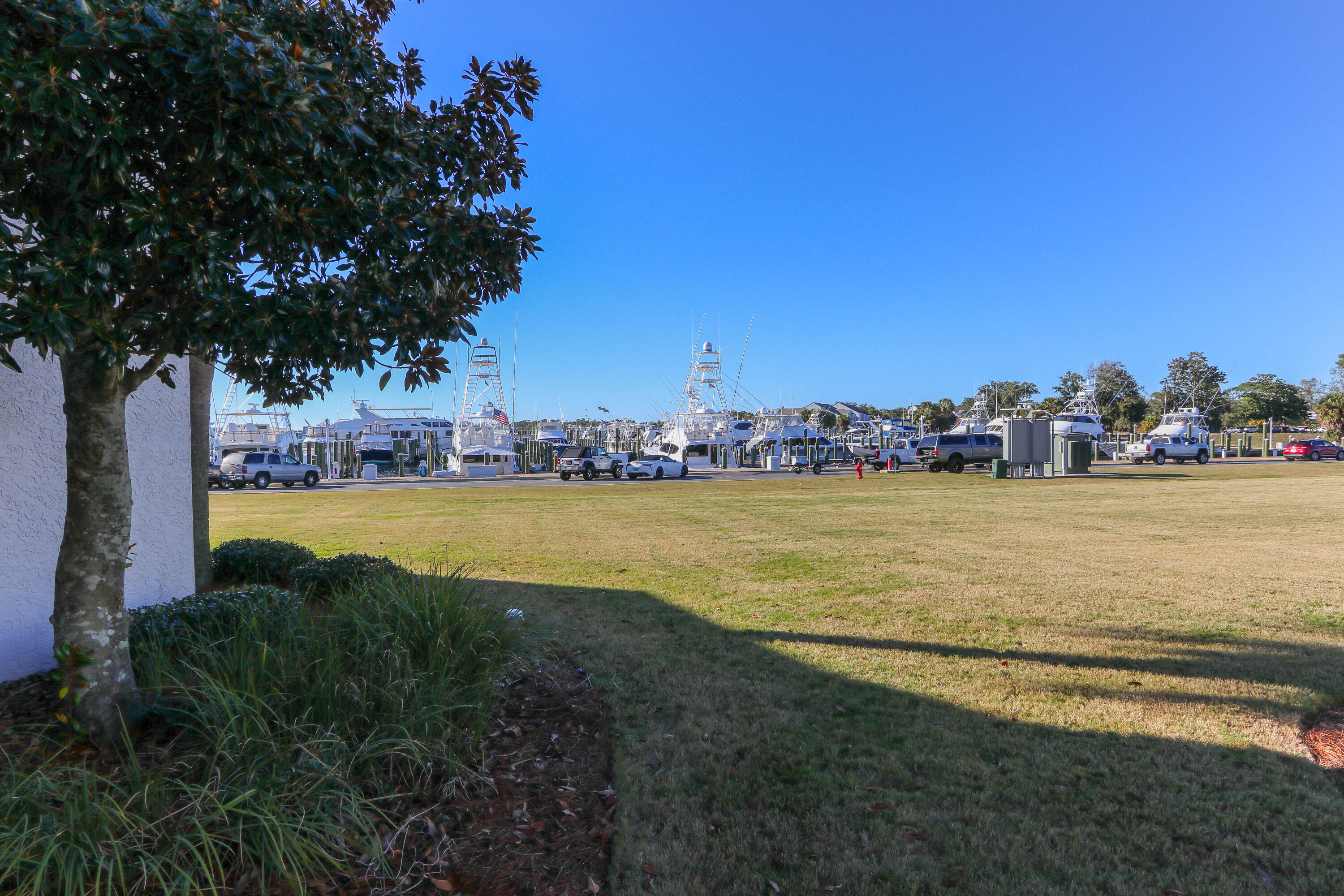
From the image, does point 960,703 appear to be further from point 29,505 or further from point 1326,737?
point 29,505

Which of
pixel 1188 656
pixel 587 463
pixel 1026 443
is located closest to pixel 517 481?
pixel 587 463

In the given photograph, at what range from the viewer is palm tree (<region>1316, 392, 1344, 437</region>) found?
219ft

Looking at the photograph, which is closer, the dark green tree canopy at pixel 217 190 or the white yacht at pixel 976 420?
the dark green tree canopy at pixel 217 190

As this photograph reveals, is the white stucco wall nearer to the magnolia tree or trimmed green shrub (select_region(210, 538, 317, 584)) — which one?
the magnolia tree

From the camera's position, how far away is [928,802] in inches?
139

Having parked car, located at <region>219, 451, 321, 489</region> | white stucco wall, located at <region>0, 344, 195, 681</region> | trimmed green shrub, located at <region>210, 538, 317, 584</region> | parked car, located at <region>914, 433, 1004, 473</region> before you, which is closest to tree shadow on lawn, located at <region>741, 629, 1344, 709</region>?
trimmed green shrub, located at <region>210, 538, 317, 584</region>

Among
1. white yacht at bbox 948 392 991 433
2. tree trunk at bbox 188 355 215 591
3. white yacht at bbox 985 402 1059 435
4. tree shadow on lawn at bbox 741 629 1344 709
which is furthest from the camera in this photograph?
white yacht at bbox 948 392 991 433

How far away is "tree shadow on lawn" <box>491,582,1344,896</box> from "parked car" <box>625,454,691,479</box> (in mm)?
32478

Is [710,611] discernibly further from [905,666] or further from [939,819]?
[939,819]

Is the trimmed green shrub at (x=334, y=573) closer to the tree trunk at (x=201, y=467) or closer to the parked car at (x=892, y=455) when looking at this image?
the tree trunk at (x=201, y=467)

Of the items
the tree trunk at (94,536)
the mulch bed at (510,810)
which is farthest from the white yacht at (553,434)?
the tree trunk at (94,536)

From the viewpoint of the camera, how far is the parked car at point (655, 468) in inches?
1484

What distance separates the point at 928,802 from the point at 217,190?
15.3ft

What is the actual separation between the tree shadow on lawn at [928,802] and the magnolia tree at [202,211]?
282 centimetres
